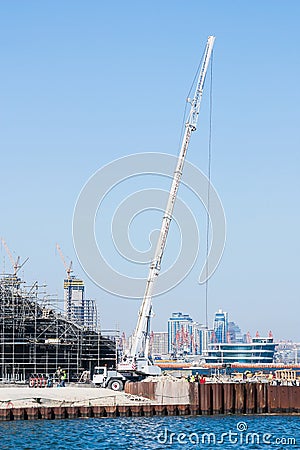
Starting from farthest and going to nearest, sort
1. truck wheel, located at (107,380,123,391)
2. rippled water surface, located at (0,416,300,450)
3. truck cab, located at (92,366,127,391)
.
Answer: truck cab, located at (92,366,127,391) < truck wheel, located at (107,380,123,391) < rippled water surface, located at (0,416,300,450)

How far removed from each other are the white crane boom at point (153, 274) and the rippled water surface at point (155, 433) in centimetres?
2575

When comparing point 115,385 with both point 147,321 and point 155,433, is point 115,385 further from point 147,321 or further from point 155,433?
point 155,433

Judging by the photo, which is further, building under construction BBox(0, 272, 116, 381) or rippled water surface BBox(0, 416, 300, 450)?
building under construction BBox(0, 272, 116, 381)

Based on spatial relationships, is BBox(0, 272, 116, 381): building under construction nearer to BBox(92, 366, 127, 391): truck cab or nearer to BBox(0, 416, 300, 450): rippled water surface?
BBox(92, 366, 127, 391): truck cab

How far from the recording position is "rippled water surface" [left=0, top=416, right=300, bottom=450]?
195 feet

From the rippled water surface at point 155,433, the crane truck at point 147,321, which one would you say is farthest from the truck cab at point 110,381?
the rippled water surface at point 155,433

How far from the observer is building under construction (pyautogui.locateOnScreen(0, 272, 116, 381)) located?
348 ft

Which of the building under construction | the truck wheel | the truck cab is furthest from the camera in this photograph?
the building under construction

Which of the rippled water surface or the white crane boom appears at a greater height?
the white crane boom

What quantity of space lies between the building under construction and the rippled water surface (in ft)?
115

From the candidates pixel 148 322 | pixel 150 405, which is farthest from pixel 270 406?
pixel 148 322

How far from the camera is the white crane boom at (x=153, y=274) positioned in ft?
325

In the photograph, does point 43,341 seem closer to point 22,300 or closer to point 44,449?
point 22,300

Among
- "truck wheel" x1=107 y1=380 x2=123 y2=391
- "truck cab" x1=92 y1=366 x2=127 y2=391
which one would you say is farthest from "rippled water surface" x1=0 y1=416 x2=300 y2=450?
"truck cab" x1=92 y1=366 x2=127 y2=391
